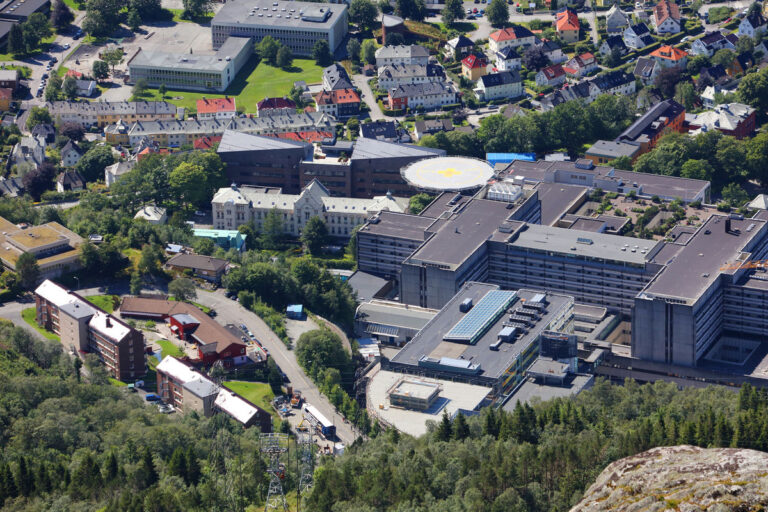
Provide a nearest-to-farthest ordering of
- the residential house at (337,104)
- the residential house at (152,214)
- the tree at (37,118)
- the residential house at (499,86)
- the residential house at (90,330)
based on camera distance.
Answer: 1. the residential house at (90,330)
2. the residential house at (152,214)
3. the tree at (37,118)
4. the residential house at (337,104)
5. the residential house at (499,86)

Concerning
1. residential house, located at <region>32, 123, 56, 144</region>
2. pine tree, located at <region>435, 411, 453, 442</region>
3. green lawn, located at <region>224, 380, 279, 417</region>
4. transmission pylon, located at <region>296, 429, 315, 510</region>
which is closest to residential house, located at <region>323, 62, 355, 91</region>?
residential house, located at <region>32, 123, 56, 144</region>

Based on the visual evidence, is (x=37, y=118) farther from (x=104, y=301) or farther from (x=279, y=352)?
(x=279, y=352)

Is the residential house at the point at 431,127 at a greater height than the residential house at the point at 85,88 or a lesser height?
lesser

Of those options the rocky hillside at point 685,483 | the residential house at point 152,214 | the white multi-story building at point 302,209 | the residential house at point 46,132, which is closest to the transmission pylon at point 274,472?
the rocky hillside at point 685,483

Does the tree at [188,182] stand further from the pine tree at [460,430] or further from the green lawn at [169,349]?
the pine tree at [460,430]

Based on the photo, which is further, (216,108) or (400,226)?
(216,108)

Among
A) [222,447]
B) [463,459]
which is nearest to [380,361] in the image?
[222,447]

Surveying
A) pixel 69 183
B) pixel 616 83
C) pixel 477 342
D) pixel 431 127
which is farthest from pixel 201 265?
pixel 616 83

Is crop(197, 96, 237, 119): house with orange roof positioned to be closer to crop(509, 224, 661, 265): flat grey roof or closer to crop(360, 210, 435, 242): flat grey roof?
crop(360, 210, 435, 242): flat grey roof
